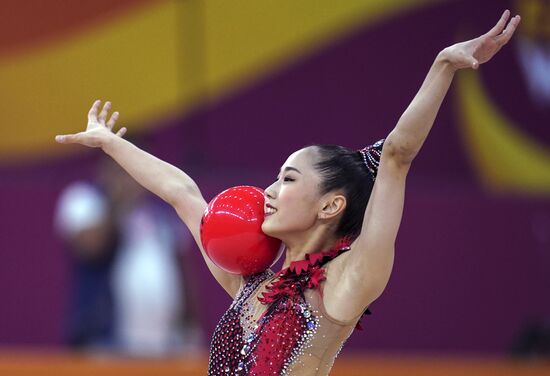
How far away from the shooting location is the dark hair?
10.3ft

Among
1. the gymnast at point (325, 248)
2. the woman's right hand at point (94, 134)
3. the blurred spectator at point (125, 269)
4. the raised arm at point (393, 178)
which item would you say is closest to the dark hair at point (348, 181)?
the gymnast at point (325, 248)

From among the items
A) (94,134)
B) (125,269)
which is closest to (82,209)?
(125,269)

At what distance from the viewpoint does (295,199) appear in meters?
3.11

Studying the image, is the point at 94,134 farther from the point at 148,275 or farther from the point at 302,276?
the point at 148,275

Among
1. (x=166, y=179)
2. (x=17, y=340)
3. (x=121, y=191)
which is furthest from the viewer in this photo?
(x=17, y=340)

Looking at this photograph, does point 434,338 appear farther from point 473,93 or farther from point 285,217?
point 285,217

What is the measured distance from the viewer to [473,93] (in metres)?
7.74

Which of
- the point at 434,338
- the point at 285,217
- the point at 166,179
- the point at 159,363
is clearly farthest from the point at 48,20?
the point at 285,217

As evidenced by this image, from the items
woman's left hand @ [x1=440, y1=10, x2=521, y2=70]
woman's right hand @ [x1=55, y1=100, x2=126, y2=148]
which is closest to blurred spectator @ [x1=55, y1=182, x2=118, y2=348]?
woman's right hand @ [x1=55, y1=100, x2=126, y2=148]

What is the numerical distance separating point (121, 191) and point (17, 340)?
49.0 inches

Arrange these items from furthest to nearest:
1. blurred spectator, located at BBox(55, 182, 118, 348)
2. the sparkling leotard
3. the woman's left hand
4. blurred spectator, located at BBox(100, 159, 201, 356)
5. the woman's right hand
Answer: blurred spectator, located at BBox(100, 159, 201, 356), blurred spectator, located at BBox(55, 182, 118, 348), the woman's right hand, the sparkling leotard, the woman's left hand

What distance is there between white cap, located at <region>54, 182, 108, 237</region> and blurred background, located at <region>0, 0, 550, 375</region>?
0.04 feet

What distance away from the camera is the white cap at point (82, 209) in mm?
6117

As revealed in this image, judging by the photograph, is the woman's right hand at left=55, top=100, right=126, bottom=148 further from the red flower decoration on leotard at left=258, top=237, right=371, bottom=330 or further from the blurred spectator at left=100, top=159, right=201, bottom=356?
the blurred spectator at left=100, top=159, right=201, bottom=356
